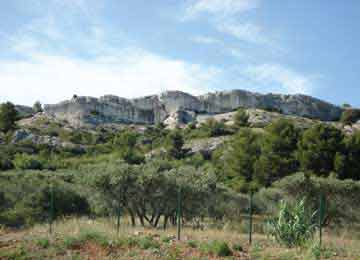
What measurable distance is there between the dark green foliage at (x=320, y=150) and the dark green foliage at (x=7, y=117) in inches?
2208

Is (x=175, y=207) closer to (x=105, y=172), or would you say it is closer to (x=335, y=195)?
(x=105, y=172)

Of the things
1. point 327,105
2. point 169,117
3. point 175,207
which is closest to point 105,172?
point 175,207

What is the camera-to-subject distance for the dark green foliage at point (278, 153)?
3058 centimetres

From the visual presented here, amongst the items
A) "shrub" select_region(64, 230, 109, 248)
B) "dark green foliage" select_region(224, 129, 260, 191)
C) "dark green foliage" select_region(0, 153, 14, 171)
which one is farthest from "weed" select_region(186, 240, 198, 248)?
"dark green foliage" select_region(0, 153, 14, 171)

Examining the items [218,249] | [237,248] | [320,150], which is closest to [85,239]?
[218,249]

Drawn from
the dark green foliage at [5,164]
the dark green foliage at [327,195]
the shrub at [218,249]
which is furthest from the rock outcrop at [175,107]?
the shrub at [218,249]

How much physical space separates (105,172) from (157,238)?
474cm

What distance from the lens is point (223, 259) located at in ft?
28.8

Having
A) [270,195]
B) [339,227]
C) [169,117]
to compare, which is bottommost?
[339,227]

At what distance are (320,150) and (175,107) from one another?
73.3 metres

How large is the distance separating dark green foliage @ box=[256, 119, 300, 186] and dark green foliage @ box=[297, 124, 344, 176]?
44.9 inches

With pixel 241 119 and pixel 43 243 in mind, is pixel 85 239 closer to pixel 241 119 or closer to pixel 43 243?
pixel 43 243

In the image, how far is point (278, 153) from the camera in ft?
106

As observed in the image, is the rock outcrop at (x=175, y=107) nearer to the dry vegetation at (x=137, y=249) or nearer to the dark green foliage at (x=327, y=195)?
the dark green foliage at (x=327, y=195)
